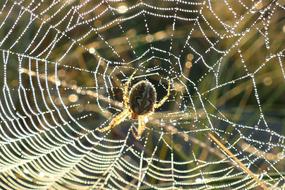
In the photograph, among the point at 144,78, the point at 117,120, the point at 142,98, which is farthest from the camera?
the point at 144,78

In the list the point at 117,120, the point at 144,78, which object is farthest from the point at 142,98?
the point at 144,78

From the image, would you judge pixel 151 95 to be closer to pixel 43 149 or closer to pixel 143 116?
pixel 143 116

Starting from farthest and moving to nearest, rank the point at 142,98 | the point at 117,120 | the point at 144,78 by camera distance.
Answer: the point at 144,78
the point at 117,120
the point at 142,98

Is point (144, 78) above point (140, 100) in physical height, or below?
above

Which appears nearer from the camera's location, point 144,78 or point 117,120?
point 117,120

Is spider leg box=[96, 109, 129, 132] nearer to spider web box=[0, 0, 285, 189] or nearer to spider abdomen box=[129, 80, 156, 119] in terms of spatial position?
spider abdomen box=[129, 80, 156, 119]

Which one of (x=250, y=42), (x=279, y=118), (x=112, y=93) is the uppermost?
(x=250, y=42)

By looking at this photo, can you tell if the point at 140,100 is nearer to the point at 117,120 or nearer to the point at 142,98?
the point at 142,98

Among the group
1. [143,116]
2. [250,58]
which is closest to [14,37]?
[143,116]
